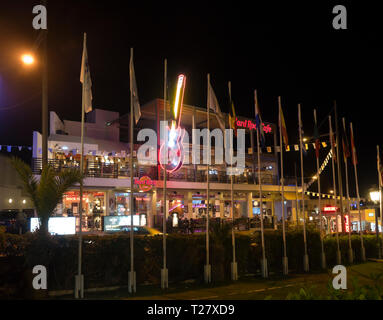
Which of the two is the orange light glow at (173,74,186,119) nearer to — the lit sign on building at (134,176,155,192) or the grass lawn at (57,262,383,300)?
the grass lawn at (57,262,383,300)

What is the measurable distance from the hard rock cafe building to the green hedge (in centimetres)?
890

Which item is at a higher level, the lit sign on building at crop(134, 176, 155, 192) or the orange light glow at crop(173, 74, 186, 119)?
the orange light glow at crop(173, 74, 186, 119)

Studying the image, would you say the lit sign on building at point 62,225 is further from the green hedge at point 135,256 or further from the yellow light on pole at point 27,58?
the yellow light on pole at point 27,58

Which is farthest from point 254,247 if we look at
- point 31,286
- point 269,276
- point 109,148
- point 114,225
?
point 109,148

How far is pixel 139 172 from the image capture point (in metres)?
29.3

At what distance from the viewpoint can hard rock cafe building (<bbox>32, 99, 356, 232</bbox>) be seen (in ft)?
87.9

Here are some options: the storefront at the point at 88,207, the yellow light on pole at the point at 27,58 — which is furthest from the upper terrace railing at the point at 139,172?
the yellow light on pole at the point at 27,58

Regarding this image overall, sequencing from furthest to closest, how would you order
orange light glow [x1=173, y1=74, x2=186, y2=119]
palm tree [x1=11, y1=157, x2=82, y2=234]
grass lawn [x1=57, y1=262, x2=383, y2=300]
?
orange light glow [x1=173, y1=74, x2=186, y2=119] → grass lawn [x1=57, y1=262, x2=383, y2=300] → palm tree [x1=11, y1=157, x2=82, y2=234]

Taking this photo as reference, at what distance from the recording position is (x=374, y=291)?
13.6 feet

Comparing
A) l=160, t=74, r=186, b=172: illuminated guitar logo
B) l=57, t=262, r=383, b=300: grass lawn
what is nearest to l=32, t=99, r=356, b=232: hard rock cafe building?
l=160, t=74, r=186, b=172: illuminated guitar logo

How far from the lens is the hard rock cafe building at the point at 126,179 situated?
2678cm

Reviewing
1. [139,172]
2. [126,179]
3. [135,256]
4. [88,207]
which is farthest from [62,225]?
[88,207]

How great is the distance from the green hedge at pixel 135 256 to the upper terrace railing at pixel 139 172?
10503 mm
